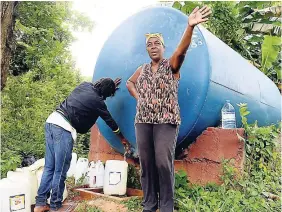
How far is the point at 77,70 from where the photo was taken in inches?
396

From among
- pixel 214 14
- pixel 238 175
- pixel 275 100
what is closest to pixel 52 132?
pixel 238 175

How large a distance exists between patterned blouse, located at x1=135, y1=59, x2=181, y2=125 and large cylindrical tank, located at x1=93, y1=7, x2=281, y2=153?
1.87 ft

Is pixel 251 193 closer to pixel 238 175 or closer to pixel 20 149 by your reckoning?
pixel 238 175

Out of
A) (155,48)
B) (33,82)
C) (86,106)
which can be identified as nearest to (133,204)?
(86,106)

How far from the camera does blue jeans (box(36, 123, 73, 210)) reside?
3.12m

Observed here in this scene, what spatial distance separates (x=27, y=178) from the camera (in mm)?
3254

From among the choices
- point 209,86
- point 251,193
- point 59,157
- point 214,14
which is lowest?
point 251,193

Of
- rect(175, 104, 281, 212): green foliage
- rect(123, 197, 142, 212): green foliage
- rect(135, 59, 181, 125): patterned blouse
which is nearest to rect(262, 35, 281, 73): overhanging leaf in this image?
rect(175, 104, 281, 212): green foliage

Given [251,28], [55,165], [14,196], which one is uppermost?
[251,28]

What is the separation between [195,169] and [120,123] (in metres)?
0.87

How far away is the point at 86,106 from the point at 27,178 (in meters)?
0.87

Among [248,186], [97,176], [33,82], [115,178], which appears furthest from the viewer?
[33,82]

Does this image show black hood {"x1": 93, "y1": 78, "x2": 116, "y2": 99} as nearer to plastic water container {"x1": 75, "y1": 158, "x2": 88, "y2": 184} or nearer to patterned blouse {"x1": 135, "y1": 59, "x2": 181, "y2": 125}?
patterned blouse {"x1": 135, "y1": 59, "x2": 181, "y2": 125}

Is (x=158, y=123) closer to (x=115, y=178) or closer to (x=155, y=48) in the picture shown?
(x=155, y=48)
